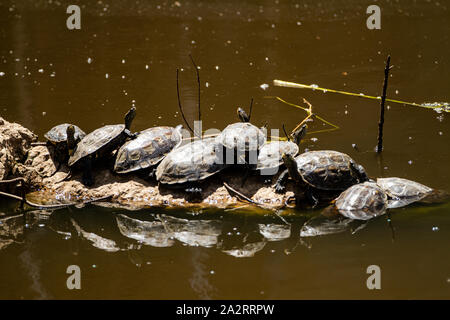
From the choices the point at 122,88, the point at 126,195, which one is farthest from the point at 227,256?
the point at 122,88

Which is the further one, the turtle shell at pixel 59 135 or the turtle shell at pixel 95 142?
the turtle shell at pixel 59 135

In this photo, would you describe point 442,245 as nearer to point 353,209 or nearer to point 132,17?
point 353,209

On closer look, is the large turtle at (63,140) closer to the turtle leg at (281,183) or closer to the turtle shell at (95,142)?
the turtle shell at (95,142)

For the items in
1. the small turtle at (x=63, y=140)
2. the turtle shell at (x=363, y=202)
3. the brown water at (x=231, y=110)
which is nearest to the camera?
the brown water at (x=231, y=110)

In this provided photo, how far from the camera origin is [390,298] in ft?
12.4

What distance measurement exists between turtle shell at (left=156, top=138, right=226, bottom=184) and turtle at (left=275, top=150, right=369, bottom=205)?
652 millimetres

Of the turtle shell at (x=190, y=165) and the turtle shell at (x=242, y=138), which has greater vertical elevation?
the turtle shell at (x=242, y=138)

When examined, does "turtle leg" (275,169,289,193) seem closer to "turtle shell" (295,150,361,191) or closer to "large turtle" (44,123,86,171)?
"turtle shell" (295,150,361,191)

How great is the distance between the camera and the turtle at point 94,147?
17.9 ft

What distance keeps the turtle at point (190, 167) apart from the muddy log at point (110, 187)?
0.55ft

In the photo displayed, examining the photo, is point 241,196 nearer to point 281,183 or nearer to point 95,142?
point 281,183

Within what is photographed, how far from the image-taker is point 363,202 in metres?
4.84

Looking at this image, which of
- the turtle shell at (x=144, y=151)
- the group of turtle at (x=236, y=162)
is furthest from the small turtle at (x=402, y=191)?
the turtle shell at (x=144, y=151)

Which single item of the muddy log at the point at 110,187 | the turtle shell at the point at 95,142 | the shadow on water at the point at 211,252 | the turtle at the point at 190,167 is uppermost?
the turtle shell at the point at 95,142
